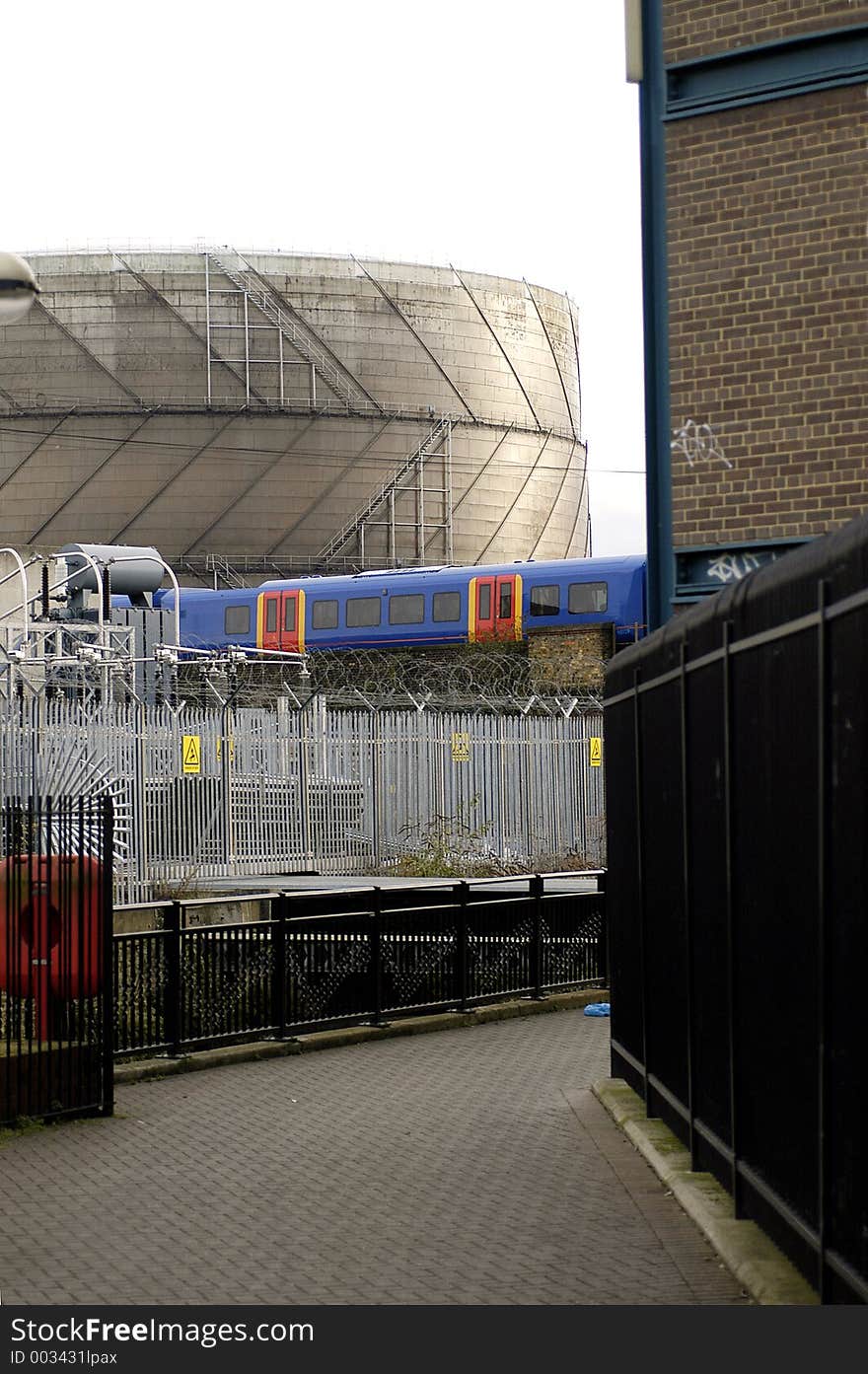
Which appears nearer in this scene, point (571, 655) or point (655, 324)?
point (655, 324)

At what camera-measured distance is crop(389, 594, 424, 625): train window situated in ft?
139

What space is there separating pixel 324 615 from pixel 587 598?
287 inches

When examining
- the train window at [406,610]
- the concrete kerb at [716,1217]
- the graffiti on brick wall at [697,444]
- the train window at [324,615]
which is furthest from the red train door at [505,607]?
the concrete kerb at [716,1217]

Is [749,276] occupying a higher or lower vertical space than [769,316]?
higher

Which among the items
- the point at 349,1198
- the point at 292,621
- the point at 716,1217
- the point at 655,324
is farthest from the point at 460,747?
the point at 716,1217

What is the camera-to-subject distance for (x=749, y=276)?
14.2 metres

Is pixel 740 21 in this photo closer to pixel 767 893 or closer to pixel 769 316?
pixel 769 316

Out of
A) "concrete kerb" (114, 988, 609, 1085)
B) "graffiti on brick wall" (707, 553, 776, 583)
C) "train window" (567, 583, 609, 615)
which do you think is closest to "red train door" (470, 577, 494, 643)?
"train window" (567, 583, 609, 615)

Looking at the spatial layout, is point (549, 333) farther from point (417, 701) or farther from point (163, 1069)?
point (163, 1069)

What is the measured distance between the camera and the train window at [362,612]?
141 feet

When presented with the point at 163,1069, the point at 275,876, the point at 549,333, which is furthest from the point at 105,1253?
the point at 549,333

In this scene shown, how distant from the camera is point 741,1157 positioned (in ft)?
25.7

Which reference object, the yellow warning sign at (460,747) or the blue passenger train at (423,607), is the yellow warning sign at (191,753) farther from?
the blue passenger train at (423,607)

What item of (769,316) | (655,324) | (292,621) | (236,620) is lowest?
(769,316)
